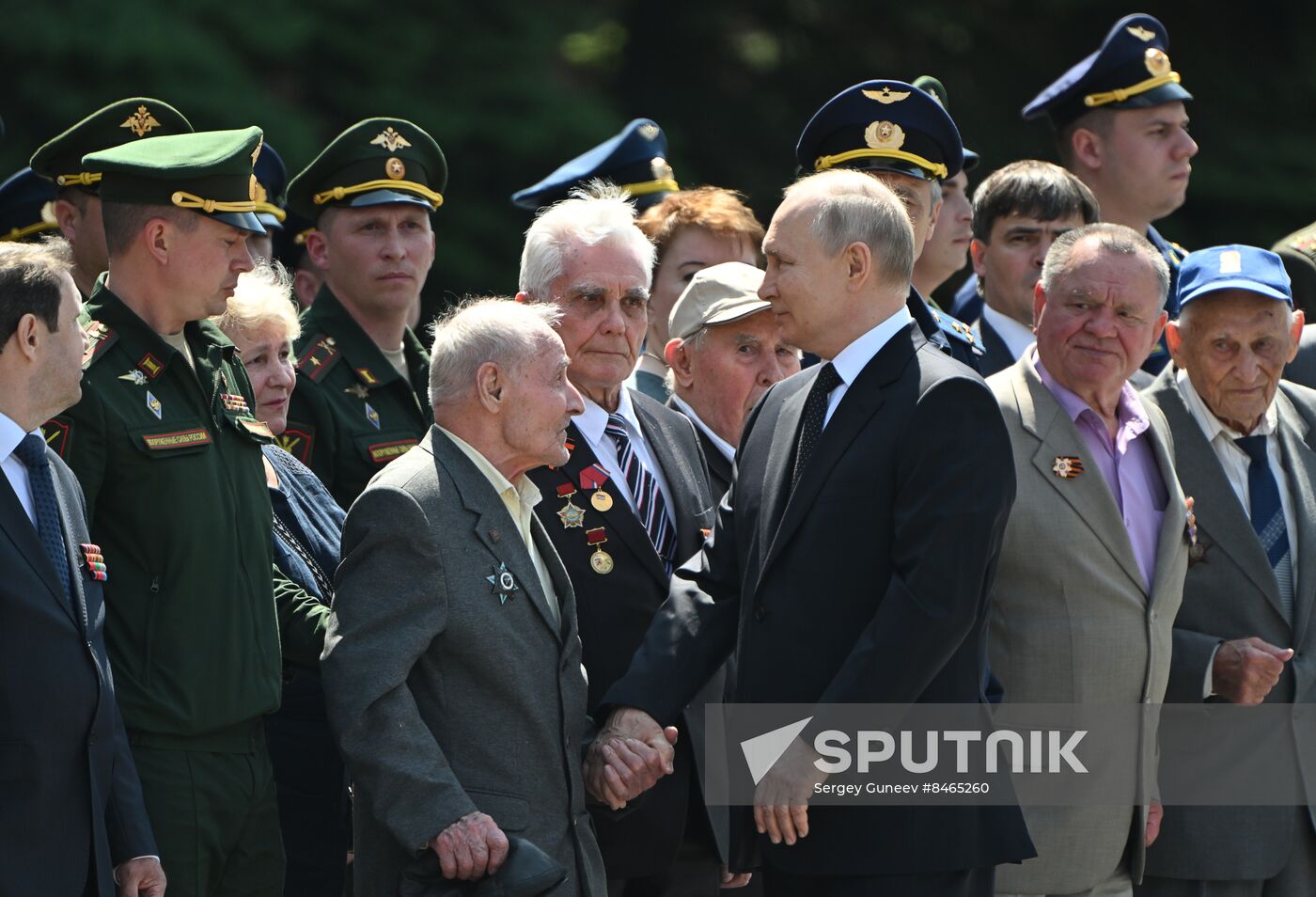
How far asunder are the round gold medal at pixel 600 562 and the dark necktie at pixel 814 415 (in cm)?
57

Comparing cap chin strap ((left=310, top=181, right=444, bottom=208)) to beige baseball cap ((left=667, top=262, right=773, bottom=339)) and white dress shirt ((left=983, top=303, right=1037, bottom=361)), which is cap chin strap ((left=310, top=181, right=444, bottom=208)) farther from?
white dress shirt ((left=983, top=303, right=1037, bottom=361))

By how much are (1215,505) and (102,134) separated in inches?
131

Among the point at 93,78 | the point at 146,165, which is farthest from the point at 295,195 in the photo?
the point at 93,78

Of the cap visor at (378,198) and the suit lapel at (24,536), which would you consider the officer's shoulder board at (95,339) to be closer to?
the suit lapel at (24,536)

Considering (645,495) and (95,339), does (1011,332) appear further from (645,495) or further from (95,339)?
(95,339)

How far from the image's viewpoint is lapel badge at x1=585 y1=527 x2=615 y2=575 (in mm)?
4156

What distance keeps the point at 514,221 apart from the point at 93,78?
275 cm

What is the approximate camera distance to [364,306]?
18.3ft

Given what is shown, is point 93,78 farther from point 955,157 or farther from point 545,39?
point 955,157

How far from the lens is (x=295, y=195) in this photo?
19.1 feet

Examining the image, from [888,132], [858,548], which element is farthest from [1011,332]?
[858,548]

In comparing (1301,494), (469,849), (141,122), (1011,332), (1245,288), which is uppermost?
(141,122)

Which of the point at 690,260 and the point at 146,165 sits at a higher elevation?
the point at 146,165

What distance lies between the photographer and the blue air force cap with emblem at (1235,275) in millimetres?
4941
